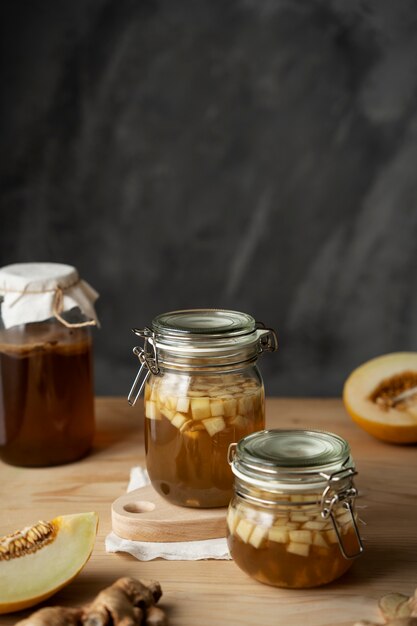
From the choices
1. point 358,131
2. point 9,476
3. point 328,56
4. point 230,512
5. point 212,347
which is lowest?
point 9,476

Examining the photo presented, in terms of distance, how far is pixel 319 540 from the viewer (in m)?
1.00

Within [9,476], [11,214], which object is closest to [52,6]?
[11,214]

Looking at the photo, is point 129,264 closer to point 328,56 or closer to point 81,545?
point 328,56

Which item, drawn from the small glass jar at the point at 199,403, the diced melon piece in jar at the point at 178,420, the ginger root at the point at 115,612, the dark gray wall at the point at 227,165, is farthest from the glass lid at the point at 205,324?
the dark gray wall at the point at 227,165

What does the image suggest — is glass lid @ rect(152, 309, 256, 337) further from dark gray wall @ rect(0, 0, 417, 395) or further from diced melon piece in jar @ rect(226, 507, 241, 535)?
dark gray wall @ rect(0, 0, 417, 395)

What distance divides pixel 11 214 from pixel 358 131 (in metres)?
0.80

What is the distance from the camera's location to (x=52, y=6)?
201cm

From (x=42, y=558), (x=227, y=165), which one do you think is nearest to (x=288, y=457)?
(x=42, y=558)

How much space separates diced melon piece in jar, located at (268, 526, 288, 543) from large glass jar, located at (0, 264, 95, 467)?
1.69 feet

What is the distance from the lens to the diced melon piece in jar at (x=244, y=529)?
3.36 ft

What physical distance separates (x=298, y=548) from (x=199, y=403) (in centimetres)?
24

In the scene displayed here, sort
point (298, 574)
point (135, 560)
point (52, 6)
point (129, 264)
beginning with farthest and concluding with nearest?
point (129, 264) < point (52, 6) < point (135, 560) < point (298, 574)

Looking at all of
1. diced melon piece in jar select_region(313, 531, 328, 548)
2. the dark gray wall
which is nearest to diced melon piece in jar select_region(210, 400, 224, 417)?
diced melon piece in jar select_region(313, 531, 328, 548)

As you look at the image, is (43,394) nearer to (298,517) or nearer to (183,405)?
(183,405)
